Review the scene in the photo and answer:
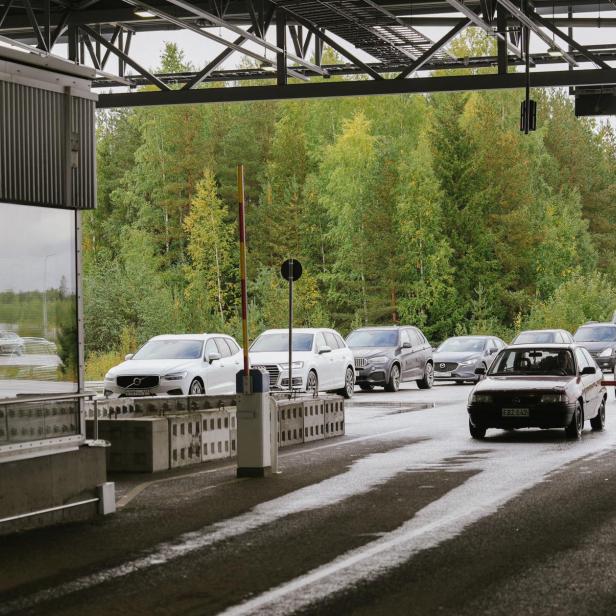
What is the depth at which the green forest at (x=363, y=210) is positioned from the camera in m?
75.2

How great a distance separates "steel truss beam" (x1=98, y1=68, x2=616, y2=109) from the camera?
75.1 feet

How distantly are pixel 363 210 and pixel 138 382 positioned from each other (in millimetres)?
49410

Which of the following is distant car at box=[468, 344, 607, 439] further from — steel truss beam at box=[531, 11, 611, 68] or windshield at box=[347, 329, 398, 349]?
windshield at box=[347, 329, 398, 349]

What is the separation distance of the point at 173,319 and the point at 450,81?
3638 cm

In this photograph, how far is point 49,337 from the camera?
41.3ft

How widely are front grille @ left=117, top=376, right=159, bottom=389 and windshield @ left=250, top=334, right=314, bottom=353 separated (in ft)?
15.2

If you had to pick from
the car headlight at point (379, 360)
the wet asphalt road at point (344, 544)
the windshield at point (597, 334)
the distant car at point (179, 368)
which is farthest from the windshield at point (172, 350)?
the windshield at point (597, 334)

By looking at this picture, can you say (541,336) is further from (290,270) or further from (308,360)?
(290,270)

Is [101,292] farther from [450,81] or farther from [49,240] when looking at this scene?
[49,240]

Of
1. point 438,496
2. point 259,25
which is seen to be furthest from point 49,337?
point 259,25

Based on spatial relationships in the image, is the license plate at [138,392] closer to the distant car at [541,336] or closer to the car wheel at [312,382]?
the car wheel at [312,382]

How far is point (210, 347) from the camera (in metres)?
29.8

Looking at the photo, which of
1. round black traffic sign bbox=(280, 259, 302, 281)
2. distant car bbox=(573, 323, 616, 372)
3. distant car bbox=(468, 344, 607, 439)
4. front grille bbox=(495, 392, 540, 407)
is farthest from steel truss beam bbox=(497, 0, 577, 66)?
distant car bbox=(573, 323, 616, 372)

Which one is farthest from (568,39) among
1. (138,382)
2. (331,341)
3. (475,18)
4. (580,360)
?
(331,341)
